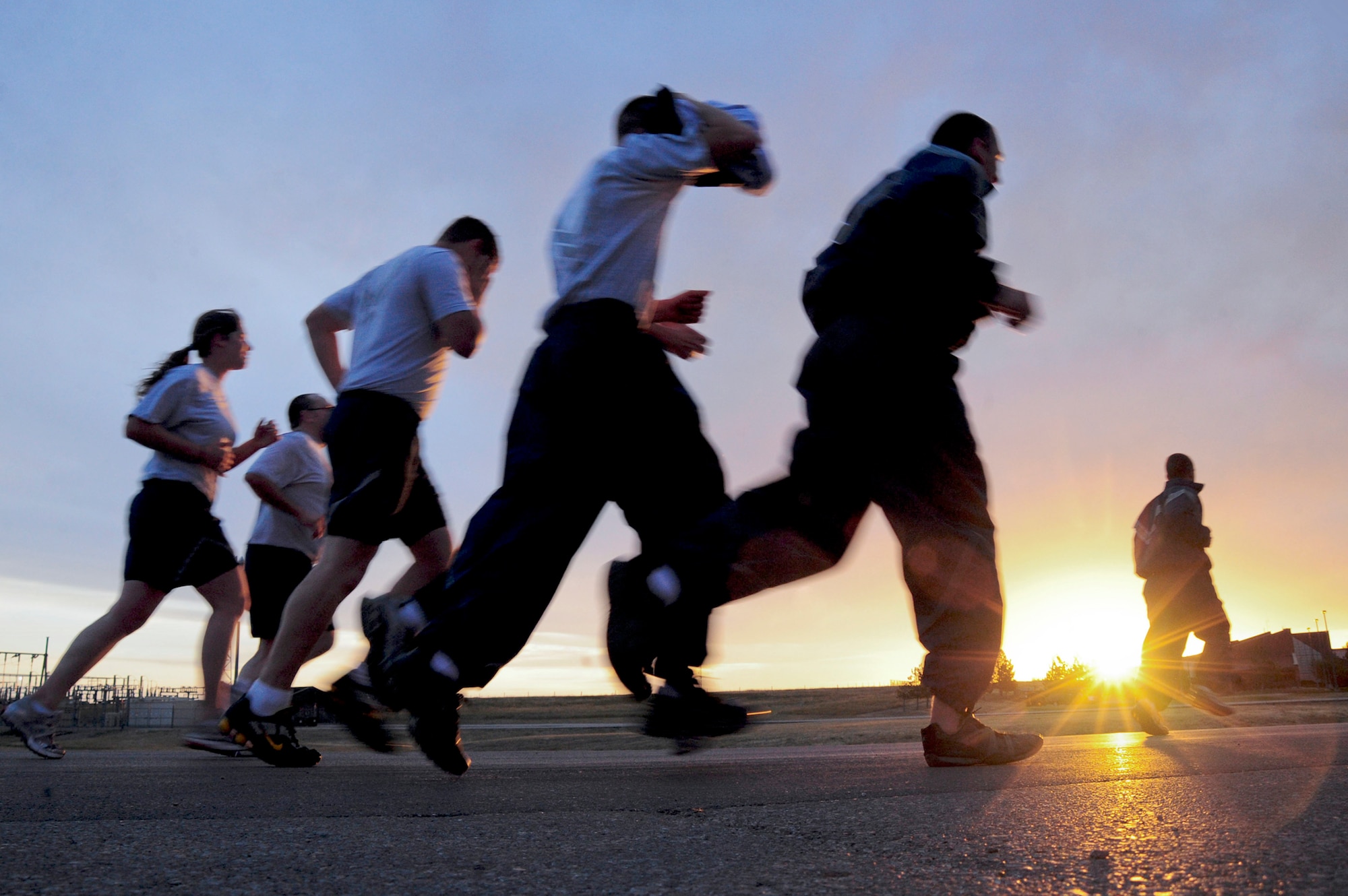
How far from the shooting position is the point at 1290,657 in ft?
157

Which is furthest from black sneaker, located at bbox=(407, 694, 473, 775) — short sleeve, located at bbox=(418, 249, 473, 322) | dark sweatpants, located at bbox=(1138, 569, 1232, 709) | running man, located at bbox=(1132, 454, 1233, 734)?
dark sweatpants, located at bbox=(1138, 569, 1232, 709)

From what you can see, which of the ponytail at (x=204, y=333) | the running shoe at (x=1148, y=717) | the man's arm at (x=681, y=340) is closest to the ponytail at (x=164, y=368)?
the ponytail at (x=204, y=333)

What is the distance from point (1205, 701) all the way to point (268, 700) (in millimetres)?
5154

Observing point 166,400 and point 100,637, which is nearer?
point 100,637

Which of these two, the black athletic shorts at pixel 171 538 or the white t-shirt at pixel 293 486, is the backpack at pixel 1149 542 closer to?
the white t-shirt at pixel 293 486

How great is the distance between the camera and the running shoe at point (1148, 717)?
529 centimetres

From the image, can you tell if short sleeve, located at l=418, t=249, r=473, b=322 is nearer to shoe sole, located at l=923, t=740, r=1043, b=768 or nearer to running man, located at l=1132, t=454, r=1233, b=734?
shoe sole, located at l=923, t=740, r=1043, b=768

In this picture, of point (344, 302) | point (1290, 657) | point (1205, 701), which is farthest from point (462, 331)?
point (1290, 657)

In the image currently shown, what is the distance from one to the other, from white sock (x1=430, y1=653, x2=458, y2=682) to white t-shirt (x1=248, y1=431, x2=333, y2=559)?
8.97ft

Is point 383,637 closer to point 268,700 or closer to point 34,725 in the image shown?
point 268,700

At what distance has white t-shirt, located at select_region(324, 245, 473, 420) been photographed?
3209mm

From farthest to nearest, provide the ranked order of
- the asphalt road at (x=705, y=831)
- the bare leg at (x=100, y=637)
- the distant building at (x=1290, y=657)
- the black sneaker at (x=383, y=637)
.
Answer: the distant building at (x=1290, y=657)
the bare leg at (x=100, y=637)
the black sneaker at (x=383, y=637)
the asphalt road at (x=705, y=831)

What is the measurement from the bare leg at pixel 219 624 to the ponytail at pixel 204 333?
102 centimetres

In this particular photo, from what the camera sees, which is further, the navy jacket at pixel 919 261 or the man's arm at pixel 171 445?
the man's arm at pixel 171 445
